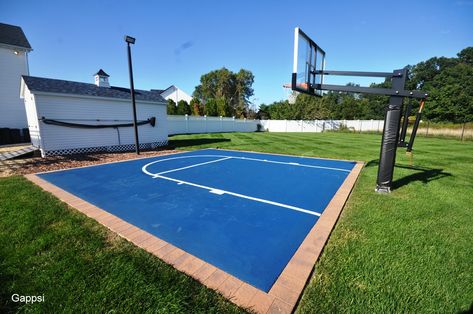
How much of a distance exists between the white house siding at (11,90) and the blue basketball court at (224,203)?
12.6 meters

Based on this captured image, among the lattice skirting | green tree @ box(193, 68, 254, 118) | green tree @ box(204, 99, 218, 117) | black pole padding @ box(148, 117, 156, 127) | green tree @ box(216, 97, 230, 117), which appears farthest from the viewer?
green tree @ box(193, 68, 254, 118)

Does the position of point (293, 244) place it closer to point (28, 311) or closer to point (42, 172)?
point (28, 311)

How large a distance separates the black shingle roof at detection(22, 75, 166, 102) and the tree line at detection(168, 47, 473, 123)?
15.1 meters

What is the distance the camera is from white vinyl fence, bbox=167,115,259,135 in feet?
76.4

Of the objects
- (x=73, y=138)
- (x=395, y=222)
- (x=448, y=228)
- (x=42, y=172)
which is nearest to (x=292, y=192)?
(x=395, y=222)

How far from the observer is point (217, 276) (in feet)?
7.88

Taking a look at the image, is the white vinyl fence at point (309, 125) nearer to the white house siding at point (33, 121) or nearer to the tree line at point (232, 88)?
the tree line at point (232, 88)

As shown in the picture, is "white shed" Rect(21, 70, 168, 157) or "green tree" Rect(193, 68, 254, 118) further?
"green tree" Rect(193, 68, 254, 118)

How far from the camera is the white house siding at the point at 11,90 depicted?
14.7 metres

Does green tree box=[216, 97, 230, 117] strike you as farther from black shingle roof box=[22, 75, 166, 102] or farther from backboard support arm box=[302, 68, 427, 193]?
backboard support arm box=[302, 68, 427, 193]

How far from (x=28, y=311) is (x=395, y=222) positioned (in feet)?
15.8

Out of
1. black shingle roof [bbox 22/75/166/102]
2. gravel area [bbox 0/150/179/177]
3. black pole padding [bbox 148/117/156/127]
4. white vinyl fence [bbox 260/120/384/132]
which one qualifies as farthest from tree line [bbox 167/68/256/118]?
gravel area [bbox 0/150/179/177]

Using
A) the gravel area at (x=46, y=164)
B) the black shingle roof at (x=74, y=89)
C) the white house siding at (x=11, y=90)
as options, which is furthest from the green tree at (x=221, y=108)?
the gravel area at (x=46, y=164)

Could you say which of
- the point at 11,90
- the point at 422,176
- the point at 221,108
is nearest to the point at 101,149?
the point at 11,90
